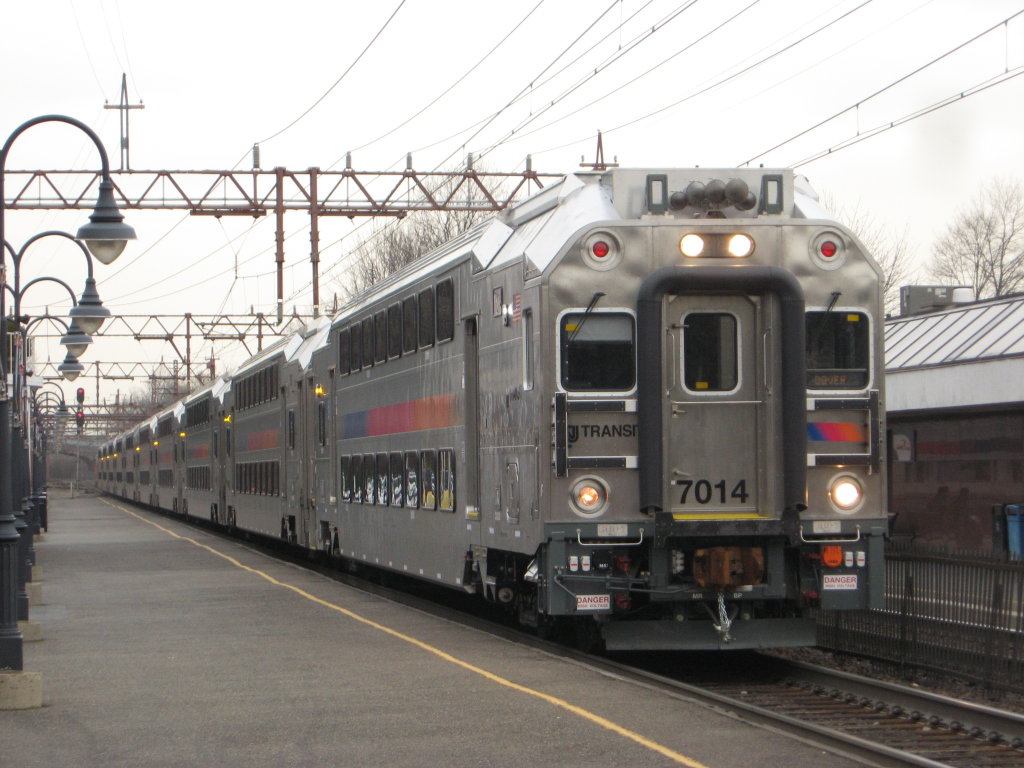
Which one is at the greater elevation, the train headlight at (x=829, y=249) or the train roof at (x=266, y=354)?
the train roof at (x=266, y=354)

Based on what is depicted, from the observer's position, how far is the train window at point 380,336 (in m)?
19.2

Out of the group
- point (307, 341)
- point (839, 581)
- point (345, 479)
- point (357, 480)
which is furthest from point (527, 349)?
point (307, 341)

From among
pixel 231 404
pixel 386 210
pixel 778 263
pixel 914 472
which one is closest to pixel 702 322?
pixel 778 263

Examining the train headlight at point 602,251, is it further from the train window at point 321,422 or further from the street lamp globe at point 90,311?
the train window at point 321,422

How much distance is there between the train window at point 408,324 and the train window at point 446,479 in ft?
5.77

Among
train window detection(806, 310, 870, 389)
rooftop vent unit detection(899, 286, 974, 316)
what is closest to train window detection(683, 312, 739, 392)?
train window detection(806, 310, 870, 389)

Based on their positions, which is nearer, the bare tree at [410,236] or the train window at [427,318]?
the train window at [427,318]

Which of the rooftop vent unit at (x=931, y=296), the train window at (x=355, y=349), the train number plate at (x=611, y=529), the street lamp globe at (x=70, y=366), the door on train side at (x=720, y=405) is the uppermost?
the rooftop vent unit at (x=931, y=296)

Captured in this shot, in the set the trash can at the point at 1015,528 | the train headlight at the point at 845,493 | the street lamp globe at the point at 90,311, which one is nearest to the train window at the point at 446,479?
the train headlight at the point at 845,493

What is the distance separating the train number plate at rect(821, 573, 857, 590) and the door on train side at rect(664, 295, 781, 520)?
0.70m

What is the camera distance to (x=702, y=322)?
1246 centimetres

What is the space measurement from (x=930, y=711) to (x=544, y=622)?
4561 mm

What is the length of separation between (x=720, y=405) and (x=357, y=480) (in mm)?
9524

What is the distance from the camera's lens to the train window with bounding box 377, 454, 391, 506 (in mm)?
19125
